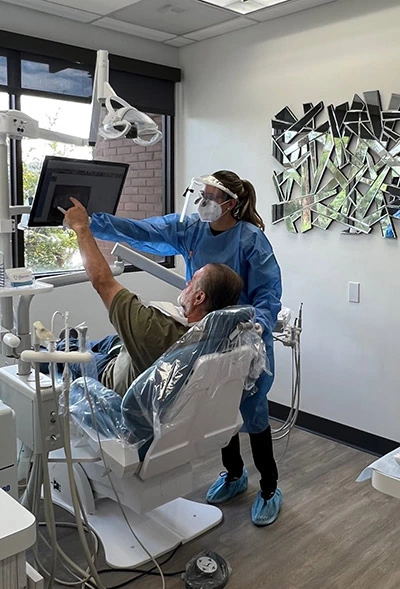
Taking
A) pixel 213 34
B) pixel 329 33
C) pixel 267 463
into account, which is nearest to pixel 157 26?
pixel 213 34

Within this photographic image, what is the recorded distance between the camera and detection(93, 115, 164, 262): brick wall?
3893 millimetres

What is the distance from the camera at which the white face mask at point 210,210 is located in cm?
233

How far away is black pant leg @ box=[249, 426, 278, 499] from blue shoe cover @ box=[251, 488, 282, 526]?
3 cm

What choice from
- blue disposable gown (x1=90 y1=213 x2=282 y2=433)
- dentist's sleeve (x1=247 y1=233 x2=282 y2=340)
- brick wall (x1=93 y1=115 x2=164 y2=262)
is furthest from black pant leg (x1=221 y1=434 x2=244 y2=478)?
brick wall (x1=93 y1=115 x2=164 y2=262)

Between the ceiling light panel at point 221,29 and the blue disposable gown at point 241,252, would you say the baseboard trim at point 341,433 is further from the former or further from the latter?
the ceiling light panel at point 221,29

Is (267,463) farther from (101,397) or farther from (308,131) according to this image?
(308,131)

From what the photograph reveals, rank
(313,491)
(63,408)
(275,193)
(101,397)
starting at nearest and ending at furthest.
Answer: (63,408)
(101,397)
(313,491)
(275,193)

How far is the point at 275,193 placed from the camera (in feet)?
11.1

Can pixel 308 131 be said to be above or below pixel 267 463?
above

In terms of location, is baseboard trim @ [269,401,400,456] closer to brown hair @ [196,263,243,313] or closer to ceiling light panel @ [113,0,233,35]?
brown hair @ [196,263,243,313]

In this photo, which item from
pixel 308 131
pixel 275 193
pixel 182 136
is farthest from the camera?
pixel 182 136

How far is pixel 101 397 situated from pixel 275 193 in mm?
1861

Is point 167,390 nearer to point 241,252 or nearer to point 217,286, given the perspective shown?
point 217,286

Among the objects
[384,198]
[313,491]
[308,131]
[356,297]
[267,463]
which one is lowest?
[313,491]
